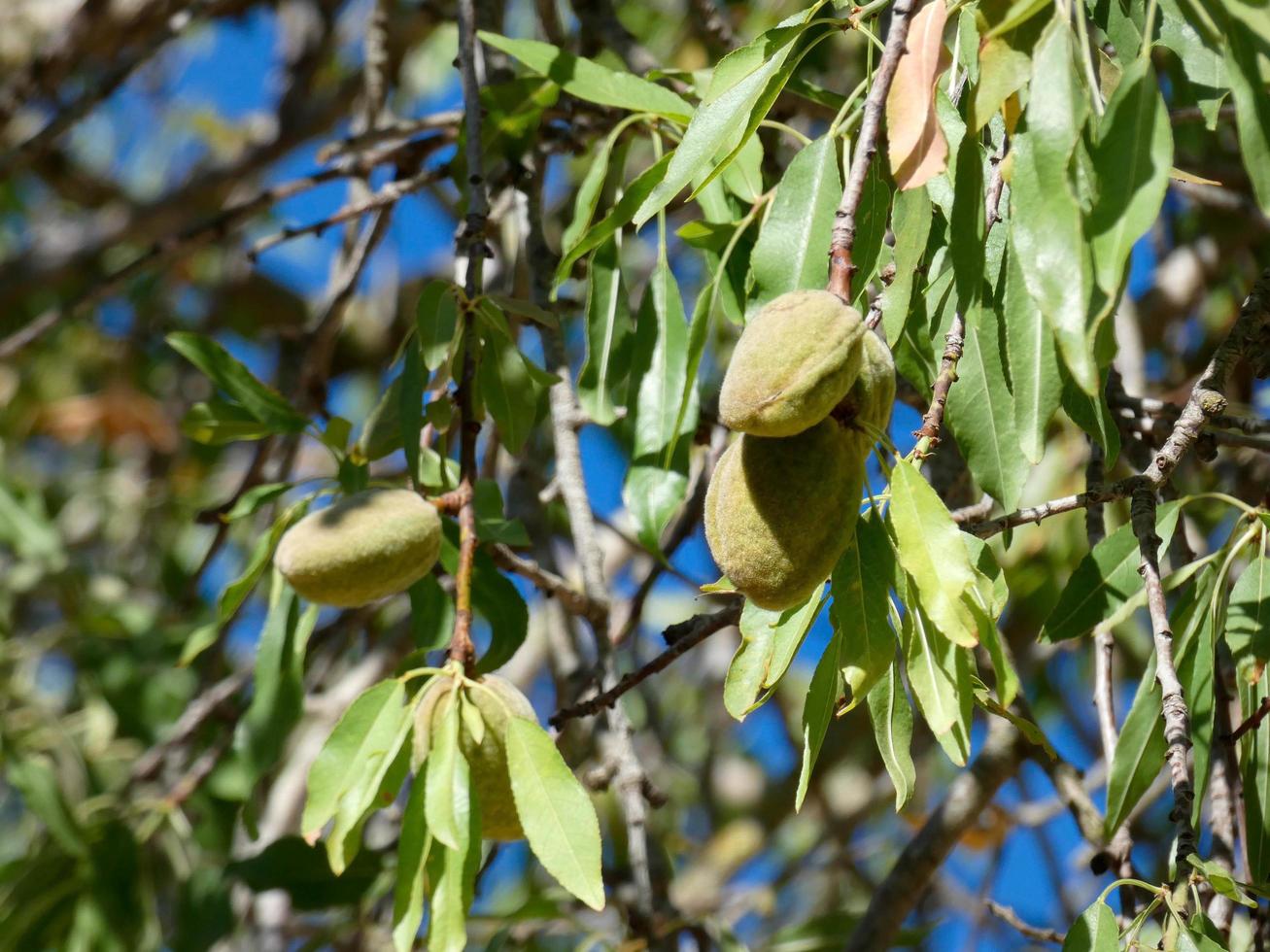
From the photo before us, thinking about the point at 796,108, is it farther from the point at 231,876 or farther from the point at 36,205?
the point at 36,205

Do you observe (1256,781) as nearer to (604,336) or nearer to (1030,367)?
(1030,367)

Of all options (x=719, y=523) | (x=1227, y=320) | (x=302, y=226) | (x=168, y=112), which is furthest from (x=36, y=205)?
(x=719, y=523)

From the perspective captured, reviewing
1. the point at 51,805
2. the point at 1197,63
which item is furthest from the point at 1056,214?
the point at 51,805

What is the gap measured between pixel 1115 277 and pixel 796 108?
1.13 metres

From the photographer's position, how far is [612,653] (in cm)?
158

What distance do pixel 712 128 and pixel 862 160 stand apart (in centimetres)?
17

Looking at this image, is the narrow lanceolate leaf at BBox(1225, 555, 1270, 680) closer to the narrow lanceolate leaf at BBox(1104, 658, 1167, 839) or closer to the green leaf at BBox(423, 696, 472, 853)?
the narrow lanceolate leaf at BBox(1104, 658, 1167, 839)

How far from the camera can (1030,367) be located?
3.26ft

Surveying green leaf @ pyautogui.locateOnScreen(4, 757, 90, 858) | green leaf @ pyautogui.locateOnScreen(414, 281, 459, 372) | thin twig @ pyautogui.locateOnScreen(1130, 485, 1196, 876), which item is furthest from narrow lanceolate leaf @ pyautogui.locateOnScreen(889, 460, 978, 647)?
green leaf @ pyautogui.locateOnScreen(4, 757, 90, 858)

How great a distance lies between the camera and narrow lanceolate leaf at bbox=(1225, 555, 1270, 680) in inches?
49.5

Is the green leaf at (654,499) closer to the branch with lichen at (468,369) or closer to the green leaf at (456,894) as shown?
the branch with lichen at (468,369)

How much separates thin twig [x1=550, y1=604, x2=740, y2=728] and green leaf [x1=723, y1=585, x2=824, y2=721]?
0.06 metres

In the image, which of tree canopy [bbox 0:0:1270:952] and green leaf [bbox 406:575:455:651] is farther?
green leaf [bbox 406:575:455:651]

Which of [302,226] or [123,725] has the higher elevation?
[302,226]
